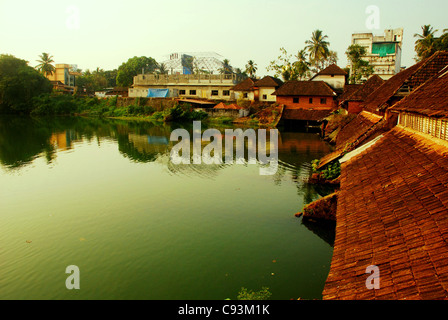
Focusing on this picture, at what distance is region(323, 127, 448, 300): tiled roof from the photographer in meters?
4.70

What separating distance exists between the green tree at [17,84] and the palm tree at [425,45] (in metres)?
75.3

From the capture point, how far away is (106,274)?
9.60 metres

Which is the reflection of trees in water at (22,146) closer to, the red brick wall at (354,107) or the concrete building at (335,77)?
the red brick wall at (354,107)

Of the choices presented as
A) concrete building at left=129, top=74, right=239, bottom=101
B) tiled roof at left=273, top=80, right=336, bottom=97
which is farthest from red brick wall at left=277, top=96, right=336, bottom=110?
concrete building at left=129, top=74, right=239, bottom=101

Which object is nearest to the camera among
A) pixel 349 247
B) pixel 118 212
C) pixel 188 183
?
pixel 349 247

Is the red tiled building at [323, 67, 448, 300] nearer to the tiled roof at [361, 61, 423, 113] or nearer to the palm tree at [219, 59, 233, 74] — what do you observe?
the tiled roof at [361, 61, 423, 113]

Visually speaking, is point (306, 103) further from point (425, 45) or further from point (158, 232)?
point (158, 232)

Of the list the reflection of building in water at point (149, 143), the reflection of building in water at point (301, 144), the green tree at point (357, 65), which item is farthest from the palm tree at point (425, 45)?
the reflection of building in water at point (149, 143)

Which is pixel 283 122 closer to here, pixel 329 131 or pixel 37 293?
pixel 329 131

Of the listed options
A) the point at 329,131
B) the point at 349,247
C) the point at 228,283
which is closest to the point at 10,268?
the point at 228,283

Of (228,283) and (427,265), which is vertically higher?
(427,265)

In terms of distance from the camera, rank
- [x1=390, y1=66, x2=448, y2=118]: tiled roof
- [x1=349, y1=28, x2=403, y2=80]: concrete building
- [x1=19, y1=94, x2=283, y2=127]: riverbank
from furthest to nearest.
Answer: [x1=349, y1=28, x2=403, y2=80]: concrete building → [x1=19, y1=94, x2=283, y2=127]: riverbank → [x1=390, y1=66, x2=448, y2=118]: tiled roof

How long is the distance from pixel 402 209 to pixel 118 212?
11.8m

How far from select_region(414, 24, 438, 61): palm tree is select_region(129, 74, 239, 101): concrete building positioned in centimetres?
3303
